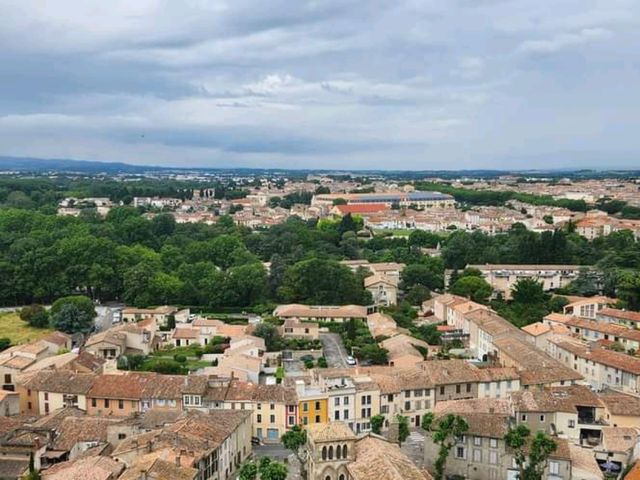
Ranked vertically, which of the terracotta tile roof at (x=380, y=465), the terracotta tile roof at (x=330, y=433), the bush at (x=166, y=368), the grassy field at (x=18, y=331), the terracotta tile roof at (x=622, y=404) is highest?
the terracotta tile roof at (x=330, y=433)

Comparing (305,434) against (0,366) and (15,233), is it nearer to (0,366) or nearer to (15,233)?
(0,366)

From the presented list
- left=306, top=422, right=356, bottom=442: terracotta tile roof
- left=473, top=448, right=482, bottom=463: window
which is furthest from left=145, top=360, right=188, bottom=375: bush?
left=473, top=448, right=482, bottom=463: window

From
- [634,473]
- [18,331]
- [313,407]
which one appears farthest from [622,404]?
[18,331]

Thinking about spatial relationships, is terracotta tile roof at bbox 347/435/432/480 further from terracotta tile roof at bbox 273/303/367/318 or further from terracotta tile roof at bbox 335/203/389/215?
terracotta tile roof at bbox 335/203/389/215

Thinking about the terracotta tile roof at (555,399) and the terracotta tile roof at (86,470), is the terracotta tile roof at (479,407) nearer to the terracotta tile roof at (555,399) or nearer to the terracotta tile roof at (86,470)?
the terracotta tile roof at (555,399)

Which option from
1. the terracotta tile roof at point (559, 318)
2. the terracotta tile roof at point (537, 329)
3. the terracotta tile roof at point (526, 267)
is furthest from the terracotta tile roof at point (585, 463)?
the terracotta tile roof at point (526, 267)

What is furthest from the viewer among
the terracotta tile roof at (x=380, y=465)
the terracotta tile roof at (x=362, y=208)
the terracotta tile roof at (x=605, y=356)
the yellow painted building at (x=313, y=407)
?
the terracotta tile roof at (x=362, y=208)

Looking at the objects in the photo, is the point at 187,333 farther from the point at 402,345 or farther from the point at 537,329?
the point at 537,329
